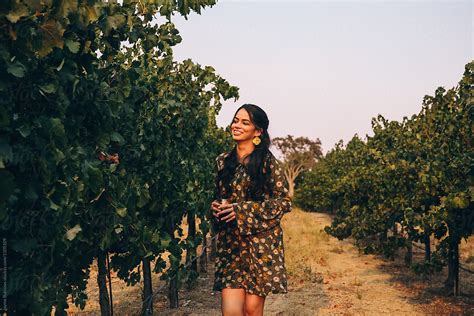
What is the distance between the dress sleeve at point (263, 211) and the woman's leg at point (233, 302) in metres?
0.47

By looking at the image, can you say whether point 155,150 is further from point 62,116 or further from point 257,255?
point 62,116

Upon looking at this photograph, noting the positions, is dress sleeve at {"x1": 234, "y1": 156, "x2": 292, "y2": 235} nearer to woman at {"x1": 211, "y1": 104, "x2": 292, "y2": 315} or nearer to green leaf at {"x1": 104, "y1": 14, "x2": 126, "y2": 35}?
woman at {"x1": 211, "y1": 104, "x2": 292, "y2": 315}

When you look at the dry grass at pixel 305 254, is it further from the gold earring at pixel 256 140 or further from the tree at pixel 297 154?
the tree at pixel 297 154

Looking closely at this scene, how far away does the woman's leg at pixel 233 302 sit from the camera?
374cm

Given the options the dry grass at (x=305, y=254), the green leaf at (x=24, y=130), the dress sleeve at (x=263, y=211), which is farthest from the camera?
the dry grass at (x=305, y=254)

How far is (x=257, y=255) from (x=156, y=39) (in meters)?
1.97

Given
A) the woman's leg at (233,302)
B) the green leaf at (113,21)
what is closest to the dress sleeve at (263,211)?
the woman's leg at (233,302)

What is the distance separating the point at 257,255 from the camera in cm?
379

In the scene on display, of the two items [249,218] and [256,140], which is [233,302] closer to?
[249,218]

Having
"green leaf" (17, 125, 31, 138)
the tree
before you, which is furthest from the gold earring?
the tree

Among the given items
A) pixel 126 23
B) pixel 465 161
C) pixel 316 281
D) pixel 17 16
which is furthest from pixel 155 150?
pixel 316 281

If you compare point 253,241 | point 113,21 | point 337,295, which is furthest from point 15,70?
point 337,295

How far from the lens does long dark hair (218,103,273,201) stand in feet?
12.8

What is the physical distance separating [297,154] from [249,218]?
59.4 m
